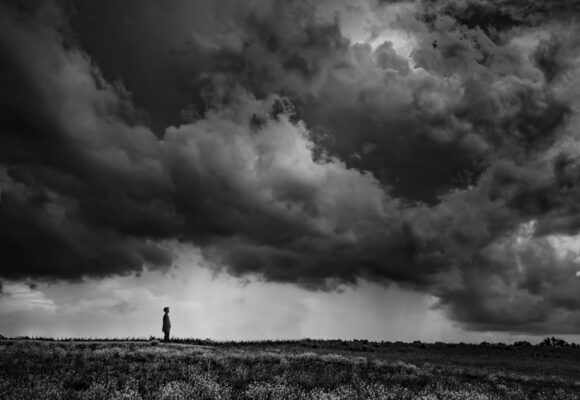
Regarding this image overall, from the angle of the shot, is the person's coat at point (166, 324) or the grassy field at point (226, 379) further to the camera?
the person's coat at point (166, 324)

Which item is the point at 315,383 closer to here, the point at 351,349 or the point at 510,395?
the point at 510,395

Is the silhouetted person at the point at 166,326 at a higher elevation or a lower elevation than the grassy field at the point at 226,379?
higher

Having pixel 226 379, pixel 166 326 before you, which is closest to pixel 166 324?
pixel 166 326

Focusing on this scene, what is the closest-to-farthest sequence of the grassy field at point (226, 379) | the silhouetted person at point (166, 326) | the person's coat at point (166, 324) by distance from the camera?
the grassy field at point (226, 379) < the silhouetted person at point (166, 326) < the person's coat at point (166, 324)

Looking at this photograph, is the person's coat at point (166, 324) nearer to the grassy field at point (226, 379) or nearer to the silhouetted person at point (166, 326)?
the silhouetted person at point (166, 326)

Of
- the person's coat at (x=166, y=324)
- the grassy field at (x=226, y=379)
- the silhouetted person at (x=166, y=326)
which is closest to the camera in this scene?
the grassy field at (x=226, y=379)

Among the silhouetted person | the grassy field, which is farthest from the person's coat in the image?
the grassy field

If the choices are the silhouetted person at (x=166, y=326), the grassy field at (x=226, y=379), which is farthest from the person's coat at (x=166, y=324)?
the grassy field at (x=226, y=379)

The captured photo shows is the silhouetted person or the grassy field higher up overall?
the silhouetted person

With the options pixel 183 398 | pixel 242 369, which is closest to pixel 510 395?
pixel 242 369

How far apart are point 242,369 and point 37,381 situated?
23.0ft

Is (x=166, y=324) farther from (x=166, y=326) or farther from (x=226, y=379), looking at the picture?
(x=226, y=379)

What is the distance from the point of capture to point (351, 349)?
3972 cm

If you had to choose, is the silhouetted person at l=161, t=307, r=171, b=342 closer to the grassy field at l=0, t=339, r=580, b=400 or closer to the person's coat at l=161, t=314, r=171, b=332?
the person's coat at l=161, t=314, r=171, b=332
